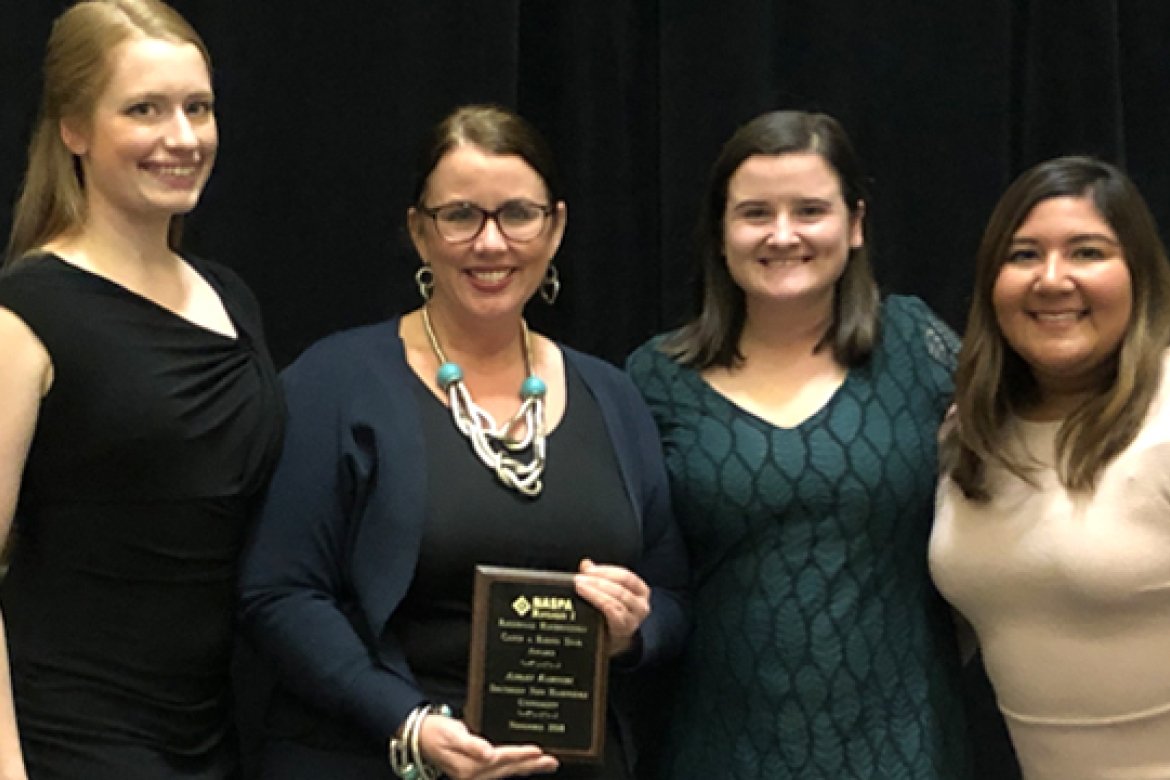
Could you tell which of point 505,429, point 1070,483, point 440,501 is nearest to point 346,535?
point 440,501

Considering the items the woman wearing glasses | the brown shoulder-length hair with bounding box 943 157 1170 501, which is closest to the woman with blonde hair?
the woman wearing glasses

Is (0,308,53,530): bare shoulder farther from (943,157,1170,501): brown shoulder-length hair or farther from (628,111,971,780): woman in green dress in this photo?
(943,157,1170,501): brown shoulder-length hair

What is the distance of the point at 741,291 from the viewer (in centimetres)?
216

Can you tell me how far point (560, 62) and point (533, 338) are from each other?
0.64m

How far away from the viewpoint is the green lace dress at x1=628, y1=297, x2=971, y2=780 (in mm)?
1949

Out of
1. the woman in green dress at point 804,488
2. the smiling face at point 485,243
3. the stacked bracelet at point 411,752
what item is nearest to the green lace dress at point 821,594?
the woman in green dress at point 804,488

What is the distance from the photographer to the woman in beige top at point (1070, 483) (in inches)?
71.9

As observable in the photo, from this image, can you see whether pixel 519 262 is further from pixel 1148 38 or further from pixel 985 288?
pixel 1148 38

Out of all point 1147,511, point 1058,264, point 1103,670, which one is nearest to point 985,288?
point 1058,264

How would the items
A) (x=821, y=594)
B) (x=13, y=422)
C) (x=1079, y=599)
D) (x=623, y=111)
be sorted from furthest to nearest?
(x=623, y=111), (x=821, y=594), (x=1079, y=599), (x=13, y=422)

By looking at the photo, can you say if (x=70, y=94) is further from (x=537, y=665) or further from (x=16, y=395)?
(x=537, y=665)

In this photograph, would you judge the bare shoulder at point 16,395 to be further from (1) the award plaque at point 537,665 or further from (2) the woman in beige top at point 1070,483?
(2) the woman in beige top at point 1070,483

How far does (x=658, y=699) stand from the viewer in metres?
2.25

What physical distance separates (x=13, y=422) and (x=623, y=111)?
3.98 feet
